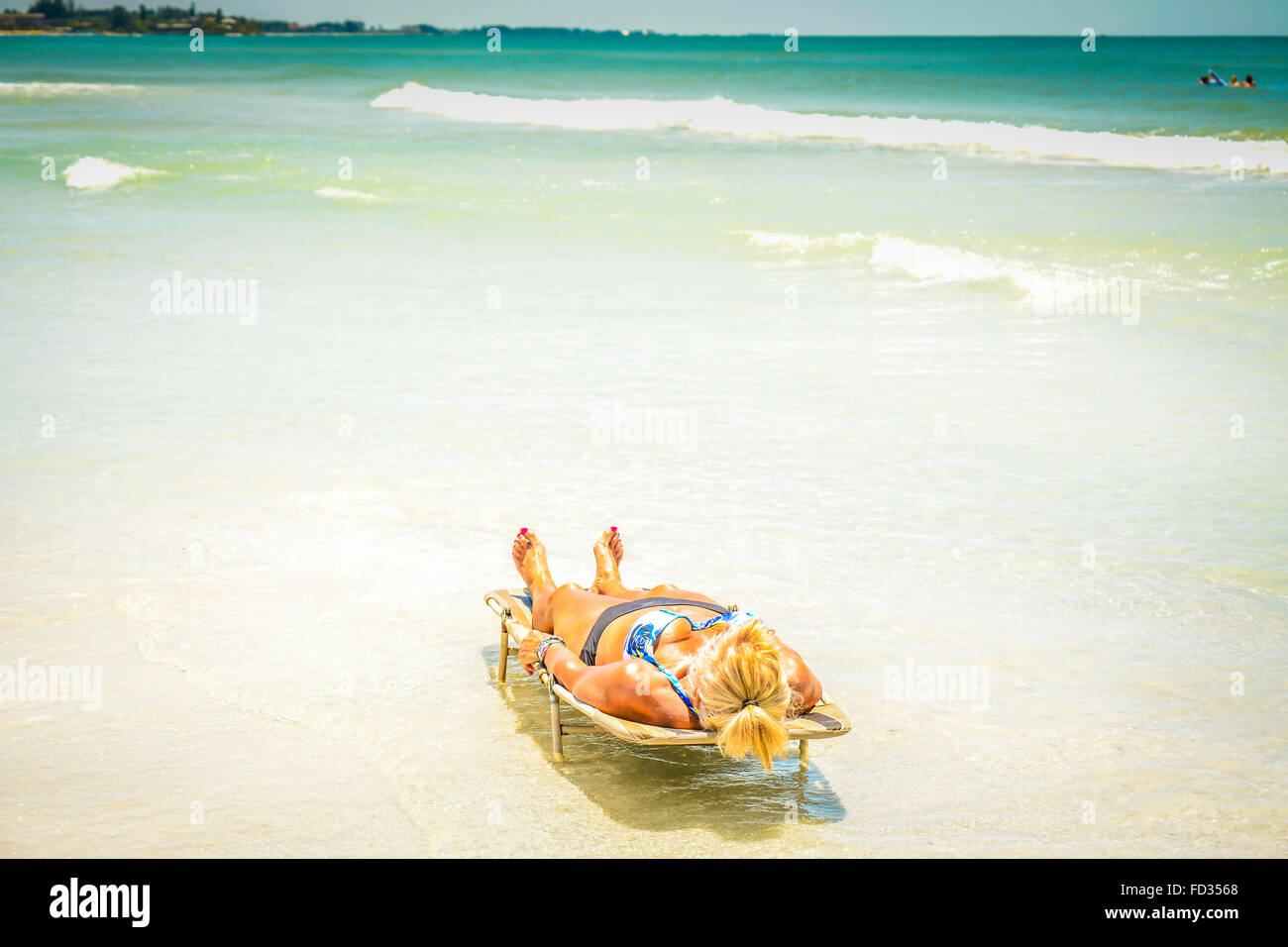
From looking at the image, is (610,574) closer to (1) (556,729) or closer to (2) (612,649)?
(2) (612,649)

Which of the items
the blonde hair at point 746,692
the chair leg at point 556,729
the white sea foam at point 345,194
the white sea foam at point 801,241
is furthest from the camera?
the white sea foam at point 345,194

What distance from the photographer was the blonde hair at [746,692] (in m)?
3.91

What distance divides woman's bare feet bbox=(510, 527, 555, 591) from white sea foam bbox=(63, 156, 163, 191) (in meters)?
21.1

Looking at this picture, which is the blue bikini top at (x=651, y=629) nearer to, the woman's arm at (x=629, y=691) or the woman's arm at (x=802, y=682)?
the woman's arm at (x=629, y=691)

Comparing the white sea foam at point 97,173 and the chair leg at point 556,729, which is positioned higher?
the white sea foam at point 97,173

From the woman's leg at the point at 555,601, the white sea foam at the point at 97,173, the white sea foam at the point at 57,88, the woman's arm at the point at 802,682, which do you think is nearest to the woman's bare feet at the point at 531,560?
the woman's leg at the point at 555,601

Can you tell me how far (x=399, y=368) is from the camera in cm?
1098

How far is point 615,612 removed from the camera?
15.5 ft

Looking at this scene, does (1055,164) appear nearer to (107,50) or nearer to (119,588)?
(119,588)

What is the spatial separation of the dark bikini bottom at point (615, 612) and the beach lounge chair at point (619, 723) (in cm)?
17

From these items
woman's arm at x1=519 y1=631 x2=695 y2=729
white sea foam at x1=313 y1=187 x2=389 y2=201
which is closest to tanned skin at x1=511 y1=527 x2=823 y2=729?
woman's arm at x1=519 y1=631 x2=695 y2=729

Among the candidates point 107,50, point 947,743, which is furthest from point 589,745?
point 107,50

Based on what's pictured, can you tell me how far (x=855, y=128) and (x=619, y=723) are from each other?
35918 millimetres

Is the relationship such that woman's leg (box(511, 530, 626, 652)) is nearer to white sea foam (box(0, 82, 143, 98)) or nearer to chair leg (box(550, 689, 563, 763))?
chair leg (box(550, 689, 563, 763))
